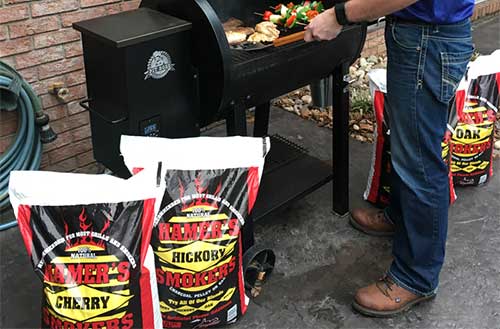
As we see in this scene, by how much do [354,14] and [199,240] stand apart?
1006mm

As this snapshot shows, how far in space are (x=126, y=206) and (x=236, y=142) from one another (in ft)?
1.59

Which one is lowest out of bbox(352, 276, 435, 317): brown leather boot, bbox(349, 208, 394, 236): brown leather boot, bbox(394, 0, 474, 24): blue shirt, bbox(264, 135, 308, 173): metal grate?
bbox(352, 276, 435, 317): brown leather boot

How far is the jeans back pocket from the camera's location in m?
2.17

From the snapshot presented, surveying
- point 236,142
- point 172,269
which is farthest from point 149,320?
point 236,142

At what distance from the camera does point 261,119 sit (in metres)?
3.52

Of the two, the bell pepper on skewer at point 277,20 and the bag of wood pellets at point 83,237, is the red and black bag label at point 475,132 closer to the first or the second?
the bell pepper on skewer at point 277,20

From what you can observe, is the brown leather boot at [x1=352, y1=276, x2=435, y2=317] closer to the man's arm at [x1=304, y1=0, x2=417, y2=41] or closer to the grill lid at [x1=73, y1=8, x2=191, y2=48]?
the man's arm at [x1=304, y1=0, x2=417, y2=41]

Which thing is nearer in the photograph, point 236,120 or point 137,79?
point 137,79

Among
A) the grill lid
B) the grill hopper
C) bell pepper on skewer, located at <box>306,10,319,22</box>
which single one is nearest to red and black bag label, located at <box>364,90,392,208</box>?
the grill hopper

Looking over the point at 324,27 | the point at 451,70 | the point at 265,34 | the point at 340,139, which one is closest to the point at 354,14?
the point at 324,27

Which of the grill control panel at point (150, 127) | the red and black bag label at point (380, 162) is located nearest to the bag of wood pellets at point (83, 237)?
the grill control panel at point (150, 127)

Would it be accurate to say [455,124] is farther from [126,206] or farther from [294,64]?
[126,206]

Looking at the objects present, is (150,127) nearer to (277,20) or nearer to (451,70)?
(277,20)

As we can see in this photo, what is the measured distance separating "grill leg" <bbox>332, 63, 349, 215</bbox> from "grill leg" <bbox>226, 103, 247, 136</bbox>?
64 centimetres
